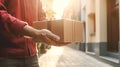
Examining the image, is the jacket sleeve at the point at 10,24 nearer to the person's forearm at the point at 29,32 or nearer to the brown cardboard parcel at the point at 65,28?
the person's forearm at the point at 29,32

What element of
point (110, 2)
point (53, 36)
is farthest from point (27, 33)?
point (110, 2)

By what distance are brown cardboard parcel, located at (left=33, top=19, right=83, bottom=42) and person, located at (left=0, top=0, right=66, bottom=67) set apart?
0.15 ft

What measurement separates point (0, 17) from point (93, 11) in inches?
748

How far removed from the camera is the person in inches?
53.6

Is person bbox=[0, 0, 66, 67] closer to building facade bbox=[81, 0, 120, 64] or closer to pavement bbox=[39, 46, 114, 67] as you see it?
pavement bbox=[39, 46, 114, 67]

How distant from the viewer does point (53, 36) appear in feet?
4.40

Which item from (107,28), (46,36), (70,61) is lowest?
(70,61)

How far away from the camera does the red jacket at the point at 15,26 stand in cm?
141

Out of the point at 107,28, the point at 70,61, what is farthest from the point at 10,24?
the point at 107,28

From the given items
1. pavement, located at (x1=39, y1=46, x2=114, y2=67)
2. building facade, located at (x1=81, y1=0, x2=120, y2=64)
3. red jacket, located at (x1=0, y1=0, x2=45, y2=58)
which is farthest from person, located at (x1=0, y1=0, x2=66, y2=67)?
building facade, located at (x1=81, y1=0, x2=120, y2=64)

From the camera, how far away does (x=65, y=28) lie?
56.2 inches

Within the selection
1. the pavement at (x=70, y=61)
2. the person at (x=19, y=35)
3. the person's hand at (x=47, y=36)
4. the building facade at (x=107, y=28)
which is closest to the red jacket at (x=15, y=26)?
the person at (x=19, y=35)

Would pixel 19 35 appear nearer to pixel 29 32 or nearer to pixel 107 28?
pixel 29 32

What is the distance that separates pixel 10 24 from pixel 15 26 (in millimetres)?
27
